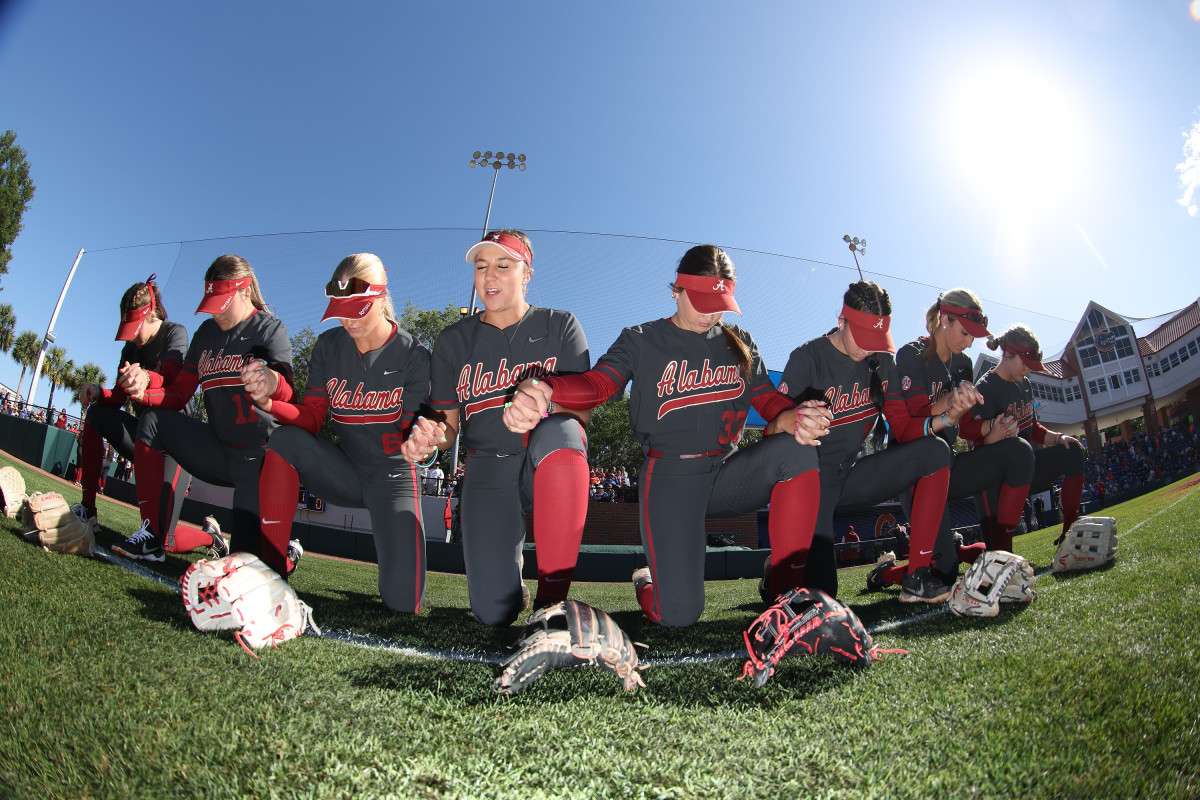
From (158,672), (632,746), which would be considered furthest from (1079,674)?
(158,672)

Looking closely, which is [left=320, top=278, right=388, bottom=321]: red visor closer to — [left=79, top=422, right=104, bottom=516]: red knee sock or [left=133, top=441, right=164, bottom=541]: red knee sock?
[left=133, top=441, right=164, bottom=541]: red knee sock

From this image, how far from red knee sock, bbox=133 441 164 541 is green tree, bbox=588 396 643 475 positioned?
16.2 ft

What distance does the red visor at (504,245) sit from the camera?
2.45 m

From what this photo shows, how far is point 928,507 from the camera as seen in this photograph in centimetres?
268

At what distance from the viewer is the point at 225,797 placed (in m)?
0.77

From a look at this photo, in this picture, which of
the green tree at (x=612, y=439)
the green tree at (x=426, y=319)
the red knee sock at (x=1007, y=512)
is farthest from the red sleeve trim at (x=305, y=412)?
the green tree at (x=612, y=439)

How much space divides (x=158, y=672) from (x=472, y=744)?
814 millimetres

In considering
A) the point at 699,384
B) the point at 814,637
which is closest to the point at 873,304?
the point at 699,384

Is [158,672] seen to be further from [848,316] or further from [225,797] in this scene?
[848,316]

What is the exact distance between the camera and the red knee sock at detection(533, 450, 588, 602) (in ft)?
6.29

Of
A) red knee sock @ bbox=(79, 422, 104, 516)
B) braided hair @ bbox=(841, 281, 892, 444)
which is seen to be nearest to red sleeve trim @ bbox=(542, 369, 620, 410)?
braided hair @ bbox=(841, 281, 892, 444)

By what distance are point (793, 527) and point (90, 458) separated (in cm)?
425

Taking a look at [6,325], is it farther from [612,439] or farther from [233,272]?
[612,439]

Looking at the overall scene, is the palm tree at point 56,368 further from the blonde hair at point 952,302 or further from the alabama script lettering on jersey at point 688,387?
the blonde hair at point 952,302
